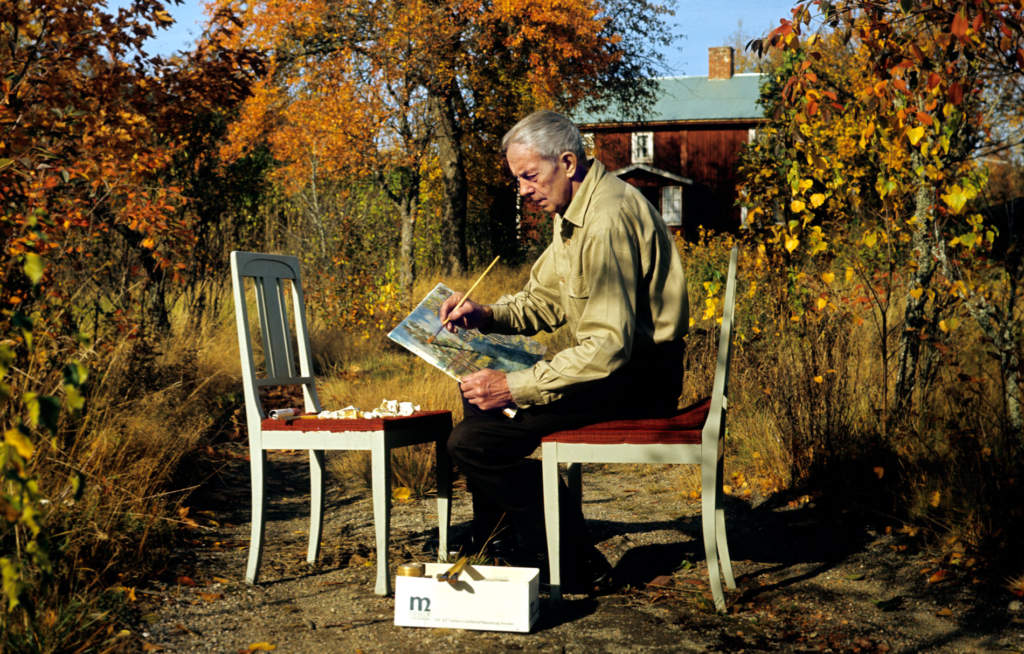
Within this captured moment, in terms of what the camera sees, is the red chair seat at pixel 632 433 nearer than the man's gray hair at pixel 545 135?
Yes

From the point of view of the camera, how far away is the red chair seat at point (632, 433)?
3232 mm

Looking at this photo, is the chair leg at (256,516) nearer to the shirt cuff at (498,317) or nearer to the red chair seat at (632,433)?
→ the shirt cuff at (498,317)

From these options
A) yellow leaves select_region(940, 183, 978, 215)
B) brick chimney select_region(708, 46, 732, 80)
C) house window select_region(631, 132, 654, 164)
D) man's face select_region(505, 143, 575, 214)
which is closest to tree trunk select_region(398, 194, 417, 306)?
man's face select_region(505, 143, 575, 214)

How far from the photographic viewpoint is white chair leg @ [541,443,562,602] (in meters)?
3.29

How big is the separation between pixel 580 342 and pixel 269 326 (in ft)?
4.76

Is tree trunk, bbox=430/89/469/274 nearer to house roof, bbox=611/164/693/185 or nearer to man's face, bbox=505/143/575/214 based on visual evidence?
man's face, bbox=505/143/575/214

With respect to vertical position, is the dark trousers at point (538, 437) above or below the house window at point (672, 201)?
below

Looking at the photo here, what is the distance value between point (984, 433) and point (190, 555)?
337 centimetres

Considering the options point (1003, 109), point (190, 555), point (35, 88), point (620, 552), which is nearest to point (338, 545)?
point (190, 555)

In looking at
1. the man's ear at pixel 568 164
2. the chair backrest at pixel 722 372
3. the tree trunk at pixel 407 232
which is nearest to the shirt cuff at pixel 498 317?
the man's ear at pixel 568 164

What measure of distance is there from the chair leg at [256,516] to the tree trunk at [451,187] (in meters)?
14.4

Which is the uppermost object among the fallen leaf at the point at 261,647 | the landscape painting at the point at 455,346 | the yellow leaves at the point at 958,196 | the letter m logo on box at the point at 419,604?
the yellow leaves at the point at 958,196

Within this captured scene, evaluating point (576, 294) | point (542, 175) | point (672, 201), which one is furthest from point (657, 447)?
point (672, 201)

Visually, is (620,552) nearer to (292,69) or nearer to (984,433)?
(984,433)
